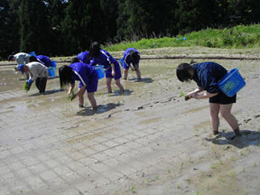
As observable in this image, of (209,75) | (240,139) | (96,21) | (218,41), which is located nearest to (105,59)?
(209,75)

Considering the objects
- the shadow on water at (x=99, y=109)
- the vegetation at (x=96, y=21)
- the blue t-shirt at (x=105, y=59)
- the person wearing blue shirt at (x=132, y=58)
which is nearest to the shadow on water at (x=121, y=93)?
the blue t-shirt at (x=105, y=59)

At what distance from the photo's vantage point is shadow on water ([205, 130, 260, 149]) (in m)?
4.44

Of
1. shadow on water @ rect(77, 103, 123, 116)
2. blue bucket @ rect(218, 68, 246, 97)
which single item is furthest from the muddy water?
blue bucket @ rect(218, 68, 246, 97)

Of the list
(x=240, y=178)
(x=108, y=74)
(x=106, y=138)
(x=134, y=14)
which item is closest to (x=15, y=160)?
(x=106, y=138)

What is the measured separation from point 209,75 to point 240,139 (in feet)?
3.50

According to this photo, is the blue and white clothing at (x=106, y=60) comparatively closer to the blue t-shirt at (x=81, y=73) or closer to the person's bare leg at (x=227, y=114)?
the blue t-shirt at (x=81, y=73)

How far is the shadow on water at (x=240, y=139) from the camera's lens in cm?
444

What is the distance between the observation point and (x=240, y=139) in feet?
15.1

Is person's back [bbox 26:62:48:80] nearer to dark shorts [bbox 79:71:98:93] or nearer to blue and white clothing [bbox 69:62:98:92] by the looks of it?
blue and white clothing [bbox 69:62:98:92]

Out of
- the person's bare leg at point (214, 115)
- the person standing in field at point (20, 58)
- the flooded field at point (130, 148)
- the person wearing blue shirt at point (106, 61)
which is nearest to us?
the flooded field at point (130, 148)

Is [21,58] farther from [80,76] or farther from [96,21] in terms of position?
[96,21]

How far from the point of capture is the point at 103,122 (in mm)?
6184

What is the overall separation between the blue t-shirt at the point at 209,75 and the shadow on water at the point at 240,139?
2.61 ft

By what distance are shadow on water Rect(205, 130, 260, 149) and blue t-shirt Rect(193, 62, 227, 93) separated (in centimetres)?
79
